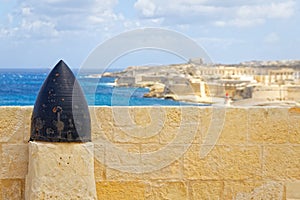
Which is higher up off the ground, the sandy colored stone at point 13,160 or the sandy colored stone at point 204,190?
the sandy colored stone at point 13,160

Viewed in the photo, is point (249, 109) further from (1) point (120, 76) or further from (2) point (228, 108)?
(1) point (120, 76)

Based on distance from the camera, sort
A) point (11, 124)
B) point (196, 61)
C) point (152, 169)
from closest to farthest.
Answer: point (11, 124) → point (152, 169) → point (196, 61)

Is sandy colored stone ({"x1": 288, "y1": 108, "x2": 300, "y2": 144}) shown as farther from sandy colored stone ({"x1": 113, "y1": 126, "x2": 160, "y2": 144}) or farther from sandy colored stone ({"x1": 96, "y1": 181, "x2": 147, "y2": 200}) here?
sandy colored stone ({"x1": 96, "y1": 181, "x2": 147, "y2": 200})

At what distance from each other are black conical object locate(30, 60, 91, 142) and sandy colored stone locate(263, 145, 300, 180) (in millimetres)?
1207

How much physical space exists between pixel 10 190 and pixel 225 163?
1.38 meters

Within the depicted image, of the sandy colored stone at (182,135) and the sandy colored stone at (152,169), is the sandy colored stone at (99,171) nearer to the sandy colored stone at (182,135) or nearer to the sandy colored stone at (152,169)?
the sandy colored stone at (152,169)

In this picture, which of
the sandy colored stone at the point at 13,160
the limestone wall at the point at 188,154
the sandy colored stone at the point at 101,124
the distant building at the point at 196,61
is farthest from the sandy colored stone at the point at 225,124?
the sandy colored stone at the point at 13,160

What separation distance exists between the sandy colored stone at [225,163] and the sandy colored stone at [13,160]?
1026mm

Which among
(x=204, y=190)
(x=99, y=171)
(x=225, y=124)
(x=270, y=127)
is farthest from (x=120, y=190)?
(x=270, y=127)

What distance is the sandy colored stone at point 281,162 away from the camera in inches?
123

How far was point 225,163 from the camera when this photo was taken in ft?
10.2

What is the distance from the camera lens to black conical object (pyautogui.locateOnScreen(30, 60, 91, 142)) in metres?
2.61

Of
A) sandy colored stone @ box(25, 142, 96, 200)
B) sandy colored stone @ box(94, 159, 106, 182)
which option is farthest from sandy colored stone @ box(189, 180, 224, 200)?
sandy colored stone @ box(25, 142, 96, 200)

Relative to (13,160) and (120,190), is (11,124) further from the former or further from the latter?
(120,190)
